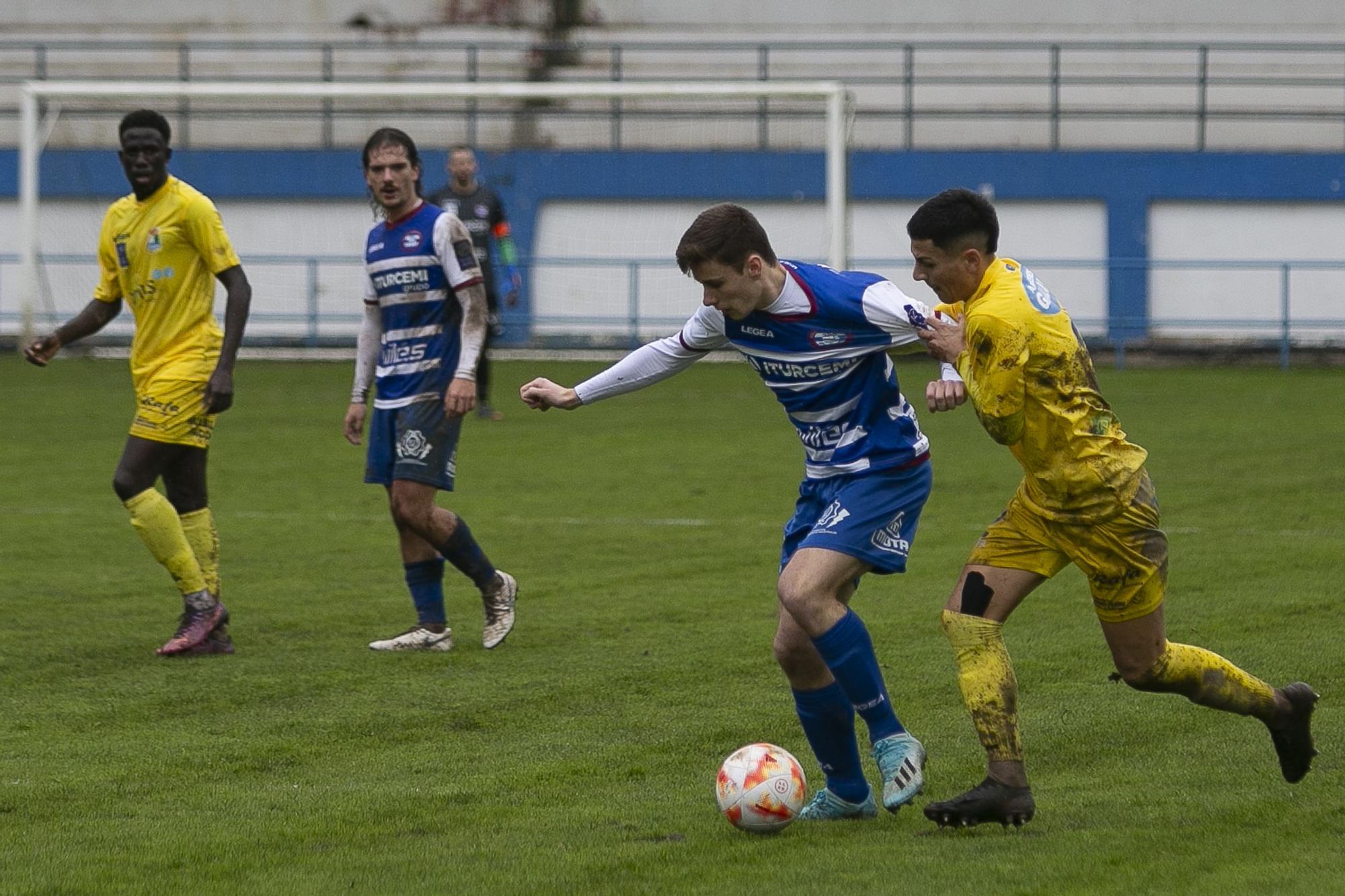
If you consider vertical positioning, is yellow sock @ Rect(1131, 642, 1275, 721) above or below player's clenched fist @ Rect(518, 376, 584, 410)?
below

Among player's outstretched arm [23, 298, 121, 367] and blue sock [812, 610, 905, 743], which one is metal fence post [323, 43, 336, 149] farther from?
blue sock [812, 610, 905, 743]

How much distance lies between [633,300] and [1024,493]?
1998cm

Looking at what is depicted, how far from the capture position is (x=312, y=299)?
25.0 meters

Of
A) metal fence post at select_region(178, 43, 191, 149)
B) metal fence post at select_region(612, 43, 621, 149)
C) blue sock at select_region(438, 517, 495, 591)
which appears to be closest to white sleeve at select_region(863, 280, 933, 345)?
blue sock at select_region(438, 517, 495, 591)

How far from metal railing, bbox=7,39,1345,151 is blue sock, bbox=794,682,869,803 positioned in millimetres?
22628

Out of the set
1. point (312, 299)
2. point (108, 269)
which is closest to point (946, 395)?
point (108, 269)

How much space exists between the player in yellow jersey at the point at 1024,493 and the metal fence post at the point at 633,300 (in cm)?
1977

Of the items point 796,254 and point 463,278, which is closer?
point 463,278

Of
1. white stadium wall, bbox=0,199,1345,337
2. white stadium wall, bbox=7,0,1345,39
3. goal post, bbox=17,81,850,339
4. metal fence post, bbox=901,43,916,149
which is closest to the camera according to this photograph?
goal post, bbox=17,81,850,339

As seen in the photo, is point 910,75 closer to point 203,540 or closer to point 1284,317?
point 1284,317

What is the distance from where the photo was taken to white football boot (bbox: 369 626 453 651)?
714 cm

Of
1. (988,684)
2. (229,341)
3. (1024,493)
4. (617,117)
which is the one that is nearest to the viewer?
(988,684)

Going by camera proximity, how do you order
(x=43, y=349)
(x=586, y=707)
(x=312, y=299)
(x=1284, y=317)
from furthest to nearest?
(x=312, y=299), (x=1284, y=317), (x=43, y=349), (x=586, y=707)

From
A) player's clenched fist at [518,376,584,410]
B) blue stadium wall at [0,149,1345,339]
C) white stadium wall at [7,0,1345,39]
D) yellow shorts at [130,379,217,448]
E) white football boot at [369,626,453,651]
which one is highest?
white stadium wall at [7,0,1345,39]
